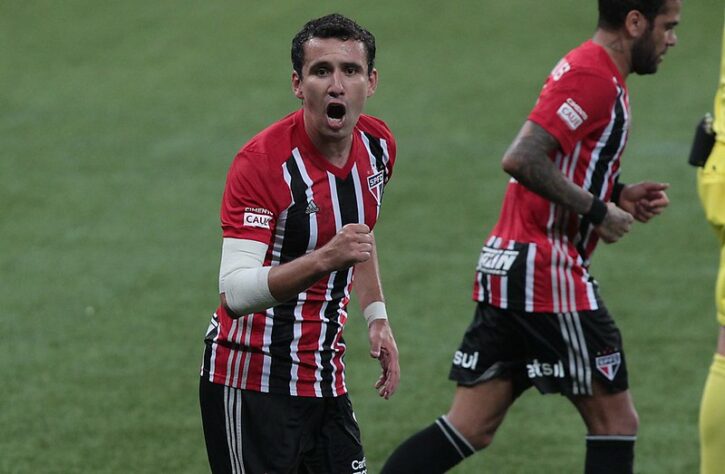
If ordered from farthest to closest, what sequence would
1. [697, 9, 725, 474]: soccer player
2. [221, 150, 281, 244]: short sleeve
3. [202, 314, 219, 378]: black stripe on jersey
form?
[202, 314, 219, 378]: black stripe on jersey
[221, 150, 281, 244]: short sleeve
[697, 9, 725, 474]: soccer player

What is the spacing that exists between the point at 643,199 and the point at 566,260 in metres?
0.38

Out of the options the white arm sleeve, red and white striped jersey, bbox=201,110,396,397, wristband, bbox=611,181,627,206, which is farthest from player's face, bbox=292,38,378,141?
wristband, bbox=611,181,627,206

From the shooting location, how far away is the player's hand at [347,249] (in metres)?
3.77

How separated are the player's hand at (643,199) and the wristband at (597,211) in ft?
0.88

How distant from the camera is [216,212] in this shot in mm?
11094

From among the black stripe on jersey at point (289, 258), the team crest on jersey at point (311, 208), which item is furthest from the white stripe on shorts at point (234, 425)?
the team crest on jersey at point (311, 208)

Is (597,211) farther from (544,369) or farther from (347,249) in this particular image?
(347,249)

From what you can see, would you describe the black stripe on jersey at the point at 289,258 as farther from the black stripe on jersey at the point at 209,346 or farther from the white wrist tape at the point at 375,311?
the white wrist tape at the point at 375,311

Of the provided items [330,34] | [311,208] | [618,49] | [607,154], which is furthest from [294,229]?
[618,49]

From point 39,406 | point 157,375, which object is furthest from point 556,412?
point 39,406

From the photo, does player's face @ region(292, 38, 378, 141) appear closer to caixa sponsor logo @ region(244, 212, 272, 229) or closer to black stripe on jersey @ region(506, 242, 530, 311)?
caixa sponsor logo @ region(244, 212, 272, 229)

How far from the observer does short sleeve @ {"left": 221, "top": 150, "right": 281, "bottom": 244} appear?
13.5 ft

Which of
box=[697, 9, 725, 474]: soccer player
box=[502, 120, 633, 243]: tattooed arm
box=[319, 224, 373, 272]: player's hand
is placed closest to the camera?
box=[697, 9, 725, 474]: soccer player

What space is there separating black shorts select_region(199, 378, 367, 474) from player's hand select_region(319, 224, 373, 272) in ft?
2.70
